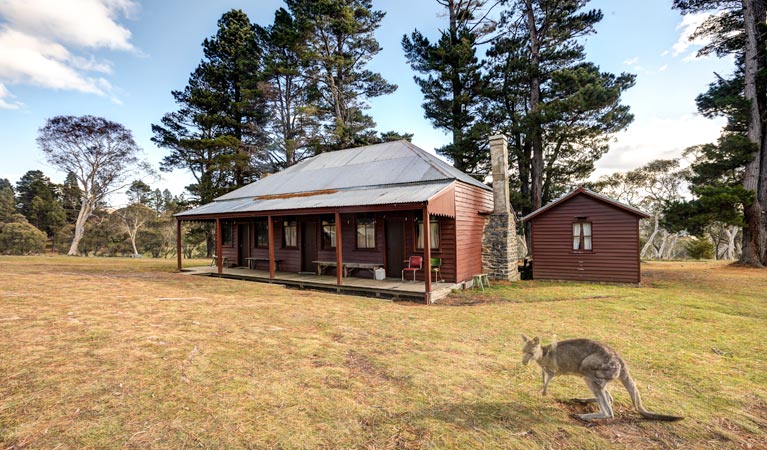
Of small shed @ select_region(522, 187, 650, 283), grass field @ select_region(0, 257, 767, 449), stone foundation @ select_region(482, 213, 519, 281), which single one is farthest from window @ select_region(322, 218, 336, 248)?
small shed @ select_region(522, 187, 650, 283)

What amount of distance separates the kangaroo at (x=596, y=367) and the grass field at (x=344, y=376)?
Result: 144mm

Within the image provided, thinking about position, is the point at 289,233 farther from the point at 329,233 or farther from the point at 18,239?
the point at 18,239

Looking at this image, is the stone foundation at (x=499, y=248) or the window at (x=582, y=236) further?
the stone foundation at (x=499, y=248)

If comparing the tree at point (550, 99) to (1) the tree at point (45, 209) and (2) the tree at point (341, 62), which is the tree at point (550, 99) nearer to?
(2) the tree at point (341, 62)

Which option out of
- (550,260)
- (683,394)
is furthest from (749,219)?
(683,394)

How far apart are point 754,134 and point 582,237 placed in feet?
39.2

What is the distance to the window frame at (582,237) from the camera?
11891mm

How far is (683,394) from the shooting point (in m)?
3.37

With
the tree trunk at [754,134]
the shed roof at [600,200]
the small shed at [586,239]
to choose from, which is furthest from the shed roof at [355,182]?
the tree trunk at [754,134]

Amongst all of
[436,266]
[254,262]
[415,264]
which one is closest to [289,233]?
[254,262]

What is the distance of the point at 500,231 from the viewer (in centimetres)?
1264

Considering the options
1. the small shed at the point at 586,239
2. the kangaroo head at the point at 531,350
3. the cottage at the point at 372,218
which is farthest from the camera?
the small shed at the point at 586,239

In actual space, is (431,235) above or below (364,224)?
below

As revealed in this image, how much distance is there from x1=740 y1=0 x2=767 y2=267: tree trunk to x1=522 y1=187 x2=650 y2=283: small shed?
30.3 ft
